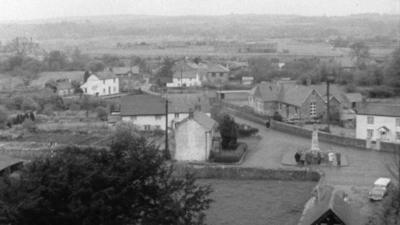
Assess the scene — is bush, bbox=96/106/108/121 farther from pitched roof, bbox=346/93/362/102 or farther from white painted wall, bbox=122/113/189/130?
pitched roof, bbox=346/93/362/102

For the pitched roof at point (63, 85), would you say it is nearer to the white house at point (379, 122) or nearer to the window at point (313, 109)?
the window at point (313, 109)

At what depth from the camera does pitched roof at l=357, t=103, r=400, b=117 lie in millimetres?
25711

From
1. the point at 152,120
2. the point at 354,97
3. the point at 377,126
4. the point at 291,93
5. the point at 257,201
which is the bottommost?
the point at 257,201

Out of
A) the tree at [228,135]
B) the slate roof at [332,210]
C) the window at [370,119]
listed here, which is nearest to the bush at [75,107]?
the tree at [228,135]

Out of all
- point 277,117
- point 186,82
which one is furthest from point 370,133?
point 186,82

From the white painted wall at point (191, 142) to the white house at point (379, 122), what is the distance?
7.00 metres

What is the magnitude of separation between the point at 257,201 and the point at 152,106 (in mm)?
13891

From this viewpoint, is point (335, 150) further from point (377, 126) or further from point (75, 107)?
point (75, 107)

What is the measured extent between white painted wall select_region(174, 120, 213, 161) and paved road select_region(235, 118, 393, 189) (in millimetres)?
1738

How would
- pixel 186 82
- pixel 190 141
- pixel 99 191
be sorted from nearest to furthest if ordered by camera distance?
pixel 99 191 → pixel 190 141 → pixel 186 82

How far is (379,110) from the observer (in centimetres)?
2609

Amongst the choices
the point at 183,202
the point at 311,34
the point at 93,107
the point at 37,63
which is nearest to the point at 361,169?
the point at 183,202

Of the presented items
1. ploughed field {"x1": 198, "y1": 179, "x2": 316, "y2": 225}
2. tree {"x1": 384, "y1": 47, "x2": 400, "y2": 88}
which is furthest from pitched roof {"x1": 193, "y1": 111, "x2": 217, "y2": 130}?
tree {"x1": 384, "y1": 47, "x2": 400, "y2": 88}

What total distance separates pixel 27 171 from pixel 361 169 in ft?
40.8
